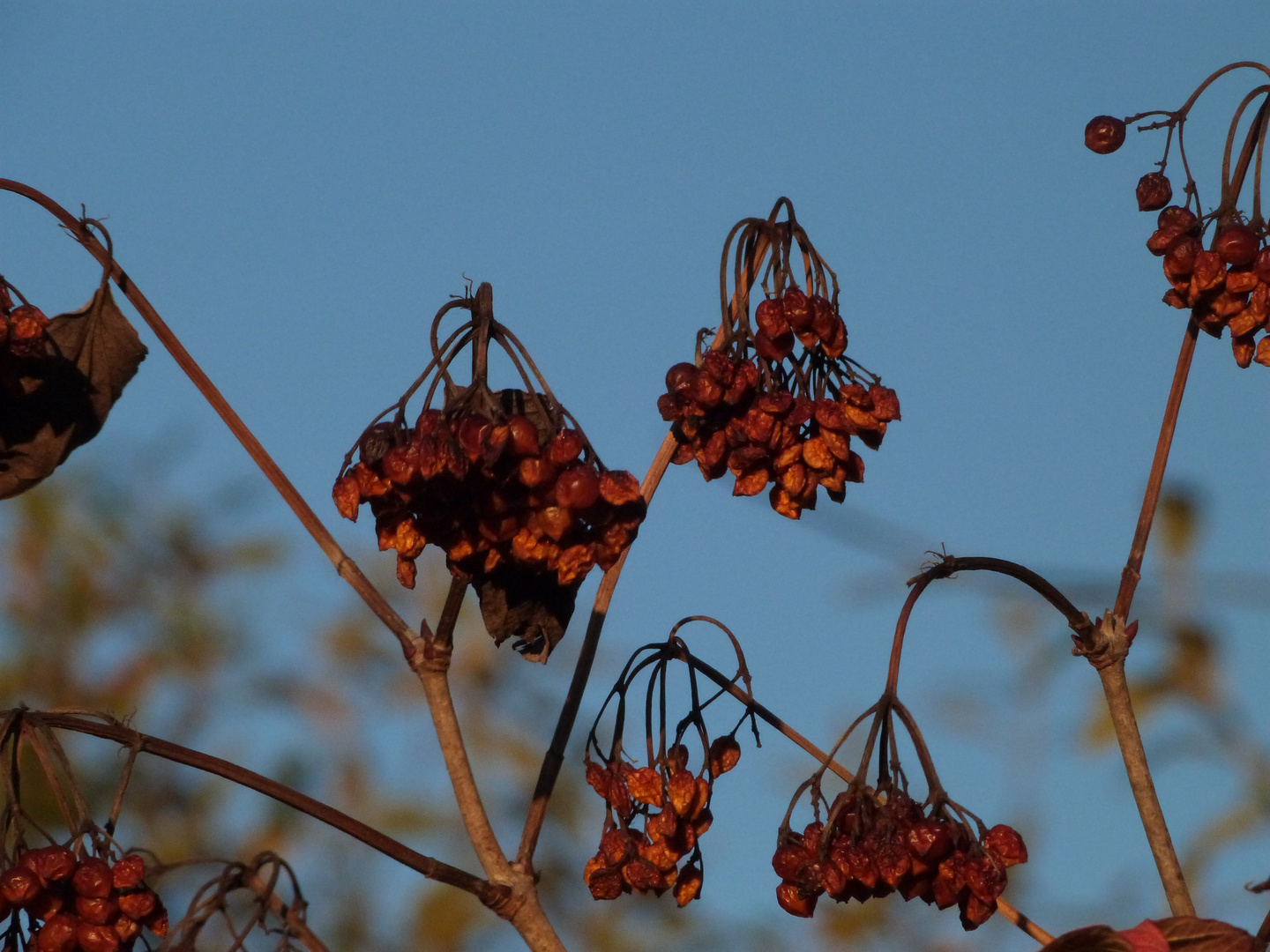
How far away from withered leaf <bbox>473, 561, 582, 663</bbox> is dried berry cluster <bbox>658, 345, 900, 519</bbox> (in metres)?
0.26

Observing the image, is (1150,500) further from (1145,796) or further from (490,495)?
(490,495)

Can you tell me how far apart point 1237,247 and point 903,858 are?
942 mm

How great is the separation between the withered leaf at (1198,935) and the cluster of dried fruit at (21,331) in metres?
1.64

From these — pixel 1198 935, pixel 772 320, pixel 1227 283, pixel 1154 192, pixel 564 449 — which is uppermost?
pixel 1154 192

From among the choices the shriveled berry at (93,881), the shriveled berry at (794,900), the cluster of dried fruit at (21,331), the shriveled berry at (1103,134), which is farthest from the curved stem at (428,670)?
the shriveled berry at (1103,134)

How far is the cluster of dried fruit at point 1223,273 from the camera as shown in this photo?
83.0 inches

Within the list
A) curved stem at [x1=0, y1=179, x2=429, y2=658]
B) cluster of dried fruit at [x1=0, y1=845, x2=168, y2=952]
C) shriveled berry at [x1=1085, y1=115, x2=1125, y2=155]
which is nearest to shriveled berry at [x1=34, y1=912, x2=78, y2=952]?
cluster of dried fruit at [x1=0, y1=845, x2=168, y2=952]

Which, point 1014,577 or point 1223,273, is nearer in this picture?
point 1014,577

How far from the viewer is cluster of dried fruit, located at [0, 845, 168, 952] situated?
1.79m

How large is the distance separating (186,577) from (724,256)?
936cm

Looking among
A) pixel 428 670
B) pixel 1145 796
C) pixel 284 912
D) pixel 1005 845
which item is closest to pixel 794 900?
pixel 1005 845

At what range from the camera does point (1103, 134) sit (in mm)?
2377

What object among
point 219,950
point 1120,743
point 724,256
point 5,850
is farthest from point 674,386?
point 219,950

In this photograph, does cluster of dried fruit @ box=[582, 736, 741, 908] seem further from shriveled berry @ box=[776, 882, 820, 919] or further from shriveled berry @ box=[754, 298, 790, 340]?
shriveled berry @ box=[754, 298, 790, 340]
